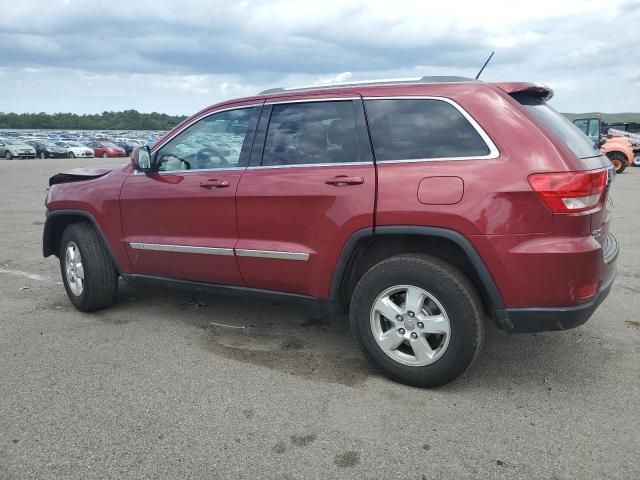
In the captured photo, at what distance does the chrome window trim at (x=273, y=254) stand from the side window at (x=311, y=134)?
593mm

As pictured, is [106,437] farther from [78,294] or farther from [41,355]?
[78,294]

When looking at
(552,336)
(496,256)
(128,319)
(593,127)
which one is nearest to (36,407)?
(128,319)

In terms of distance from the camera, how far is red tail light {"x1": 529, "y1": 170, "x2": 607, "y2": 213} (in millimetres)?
2883

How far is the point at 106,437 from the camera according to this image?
9.17 feet

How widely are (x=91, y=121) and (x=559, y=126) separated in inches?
5398

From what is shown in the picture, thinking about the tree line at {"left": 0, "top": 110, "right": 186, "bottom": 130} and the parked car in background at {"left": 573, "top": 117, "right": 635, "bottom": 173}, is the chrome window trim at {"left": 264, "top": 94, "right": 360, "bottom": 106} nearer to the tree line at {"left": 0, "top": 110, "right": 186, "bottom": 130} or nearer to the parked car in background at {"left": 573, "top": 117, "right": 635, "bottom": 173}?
the parked car in background at {"left": 573, "top": 117, "right": 635, "bottom": 173}

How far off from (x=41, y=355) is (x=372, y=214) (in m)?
2.50

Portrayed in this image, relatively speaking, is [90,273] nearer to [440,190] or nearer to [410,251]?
[410,251]

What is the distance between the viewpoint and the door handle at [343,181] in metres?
3.31

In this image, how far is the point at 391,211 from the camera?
10.5 ft

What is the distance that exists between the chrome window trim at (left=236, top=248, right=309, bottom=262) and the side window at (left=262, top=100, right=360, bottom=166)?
0.59m

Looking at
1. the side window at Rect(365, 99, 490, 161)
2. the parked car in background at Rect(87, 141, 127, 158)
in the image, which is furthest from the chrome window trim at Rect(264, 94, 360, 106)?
the parked car in background at Rect(87, 141, 127, 158)

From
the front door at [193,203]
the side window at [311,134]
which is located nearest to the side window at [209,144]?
the front door at [193,203]

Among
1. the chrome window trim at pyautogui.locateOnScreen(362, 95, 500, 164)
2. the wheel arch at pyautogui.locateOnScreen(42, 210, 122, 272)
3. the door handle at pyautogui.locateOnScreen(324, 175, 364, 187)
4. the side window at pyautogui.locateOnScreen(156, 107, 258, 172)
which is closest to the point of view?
the chrome window trim at pyautogui.locateOnScreen(362, 95, 500, 164)
